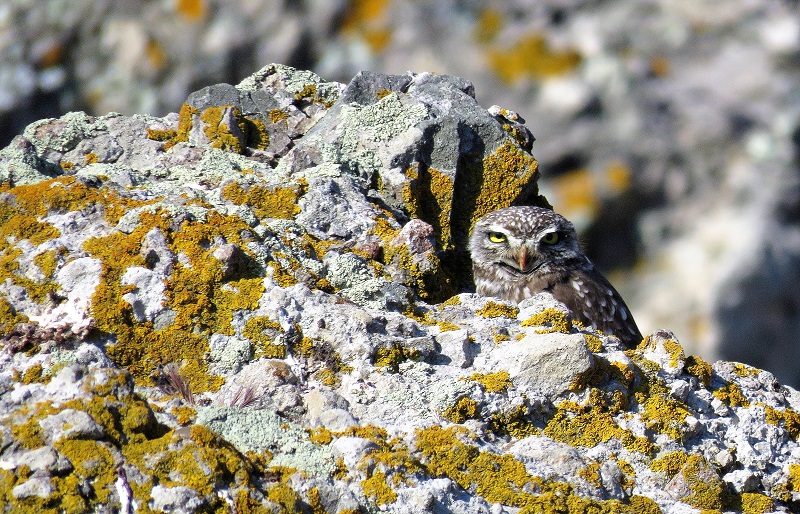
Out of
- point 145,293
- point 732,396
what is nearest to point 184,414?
point 145,293

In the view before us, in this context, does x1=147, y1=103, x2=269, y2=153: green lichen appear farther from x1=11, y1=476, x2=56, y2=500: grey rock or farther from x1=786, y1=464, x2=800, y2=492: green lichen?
x1=786, y1=464, x2=800, y2=492: green lichen

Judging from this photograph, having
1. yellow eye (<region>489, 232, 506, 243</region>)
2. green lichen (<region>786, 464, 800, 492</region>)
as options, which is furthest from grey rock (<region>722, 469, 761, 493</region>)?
yellow eye (<region>489, 232, 506, 243</region>)

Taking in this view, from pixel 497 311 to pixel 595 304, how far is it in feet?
6.79

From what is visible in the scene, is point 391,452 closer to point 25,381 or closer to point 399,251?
point 25,381

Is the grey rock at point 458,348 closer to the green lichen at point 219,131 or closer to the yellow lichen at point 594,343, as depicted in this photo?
the yellow lichen at point 594,343

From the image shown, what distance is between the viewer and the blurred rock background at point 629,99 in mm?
10578

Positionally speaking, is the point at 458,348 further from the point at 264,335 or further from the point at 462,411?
the point at 264,335

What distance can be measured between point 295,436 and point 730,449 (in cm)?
146

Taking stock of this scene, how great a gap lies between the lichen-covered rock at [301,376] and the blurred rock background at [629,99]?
661 cm

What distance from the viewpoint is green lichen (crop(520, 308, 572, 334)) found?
11.9 ft

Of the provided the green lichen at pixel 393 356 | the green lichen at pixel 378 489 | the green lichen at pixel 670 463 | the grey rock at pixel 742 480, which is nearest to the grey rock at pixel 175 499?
the green lichen at pixel 378 489

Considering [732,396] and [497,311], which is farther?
[497,311]

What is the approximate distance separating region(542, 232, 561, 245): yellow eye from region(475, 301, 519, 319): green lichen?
208cm

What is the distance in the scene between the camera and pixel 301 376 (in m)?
3.28
